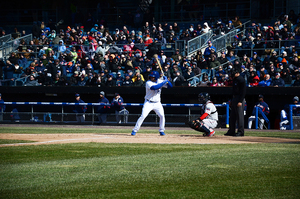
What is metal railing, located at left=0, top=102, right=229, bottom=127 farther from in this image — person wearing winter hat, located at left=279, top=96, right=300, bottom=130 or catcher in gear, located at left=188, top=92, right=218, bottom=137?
catcher in gear, located at left=188, top=92, right=218, bottom=137

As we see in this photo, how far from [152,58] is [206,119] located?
1002 cm

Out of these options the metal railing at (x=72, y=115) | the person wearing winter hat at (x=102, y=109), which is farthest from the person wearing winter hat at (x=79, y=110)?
the person wearing winter hat at (x=102, y=109)

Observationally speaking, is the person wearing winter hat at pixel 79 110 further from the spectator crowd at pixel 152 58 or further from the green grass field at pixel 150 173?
the green grass field at pixel 150 173

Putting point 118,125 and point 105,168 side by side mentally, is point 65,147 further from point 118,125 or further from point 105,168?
point 118,125

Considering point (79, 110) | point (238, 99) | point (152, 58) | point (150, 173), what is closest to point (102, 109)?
point (79, 110)

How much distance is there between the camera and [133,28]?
29141mm

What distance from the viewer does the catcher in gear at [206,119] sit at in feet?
41.4

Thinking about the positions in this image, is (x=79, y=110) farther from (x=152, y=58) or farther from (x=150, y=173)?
(x=150, y=173)

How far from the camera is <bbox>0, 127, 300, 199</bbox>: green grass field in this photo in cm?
523

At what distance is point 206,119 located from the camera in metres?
12.9

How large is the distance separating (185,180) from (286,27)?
18.5 m

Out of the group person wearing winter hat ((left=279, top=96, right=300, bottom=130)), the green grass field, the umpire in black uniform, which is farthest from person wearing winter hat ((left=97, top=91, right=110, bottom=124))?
the green grass field

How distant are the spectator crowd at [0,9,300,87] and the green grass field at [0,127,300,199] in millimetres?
10946

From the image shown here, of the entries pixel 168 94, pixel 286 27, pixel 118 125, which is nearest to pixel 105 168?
pixel 118 125
